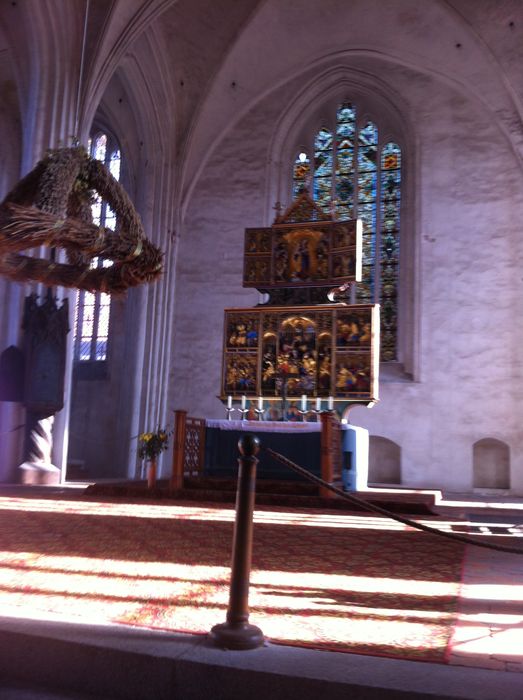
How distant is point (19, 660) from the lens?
2.65 meters

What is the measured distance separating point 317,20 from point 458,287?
7098mm

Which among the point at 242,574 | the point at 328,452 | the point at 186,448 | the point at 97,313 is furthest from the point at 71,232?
the point at 97,313

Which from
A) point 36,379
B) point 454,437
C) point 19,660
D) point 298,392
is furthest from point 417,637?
point 454,437

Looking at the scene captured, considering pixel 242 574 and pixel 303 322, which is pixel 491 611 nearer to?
pixel 242 574

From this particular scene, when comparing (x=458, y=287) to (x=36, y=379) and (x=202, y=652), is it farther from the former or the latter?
(x=202, y=652)

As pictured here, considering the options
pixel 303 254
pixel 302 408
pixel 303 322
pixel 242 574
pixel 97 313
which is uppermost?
pixel 303 254

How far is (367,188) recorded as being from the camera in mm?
16828

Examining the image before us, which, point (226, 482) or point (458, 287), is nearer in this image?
point (226, 482)

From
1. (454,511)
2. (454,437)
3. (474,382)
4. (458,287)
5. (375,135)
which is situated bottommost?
(454,511)

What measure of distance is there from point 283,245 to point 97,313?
7.74 m

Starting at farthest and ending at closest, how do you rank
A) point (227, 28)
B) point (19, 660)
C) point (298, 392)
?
point (227, 28) < point (298, 392) < point (19, 660)

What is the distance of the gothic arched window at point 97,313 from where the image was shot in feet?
59.2

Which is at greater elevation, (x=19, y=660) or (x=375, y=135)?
(x=375, y=135)

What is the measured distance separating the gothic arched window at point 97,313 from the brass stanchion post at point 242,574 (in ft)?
51.2
